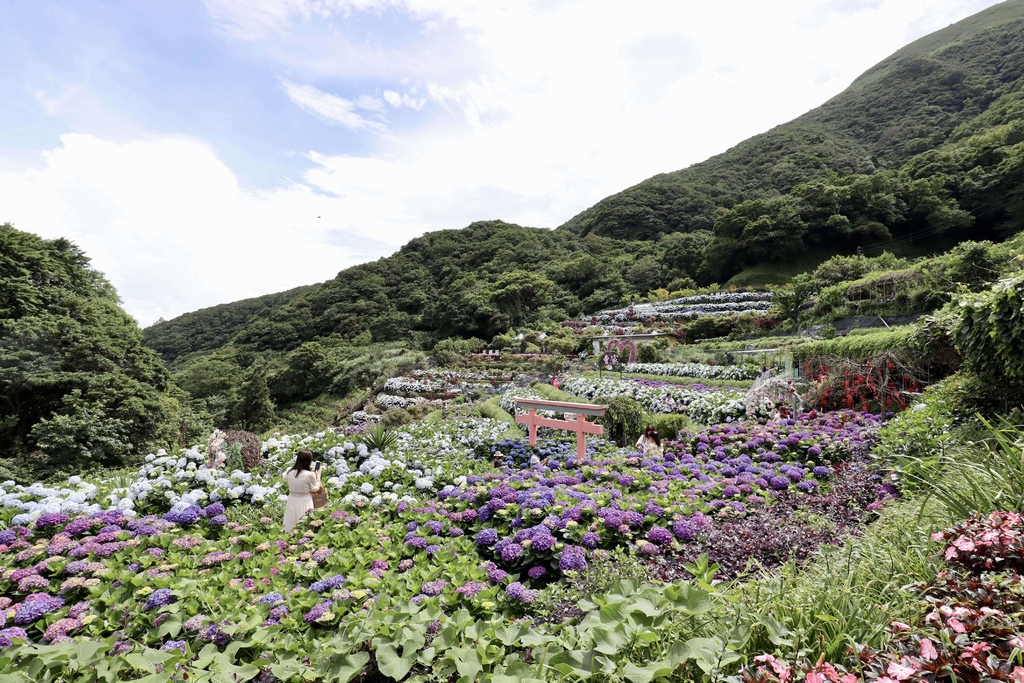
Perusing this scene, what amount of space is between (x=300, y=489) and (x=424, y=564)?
1.91 metres

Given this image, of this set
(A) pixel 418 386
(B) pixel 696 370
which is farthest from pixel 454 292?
(B) pixel 696 370

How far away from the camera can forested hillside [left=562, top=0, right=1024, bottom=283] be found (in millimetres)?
42125

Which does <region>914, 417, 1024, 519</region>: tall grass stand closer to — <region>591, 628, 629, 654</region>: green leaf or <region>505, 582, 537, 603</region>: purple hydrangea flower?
<region>591, 628, 629, 654</region>: green leaf

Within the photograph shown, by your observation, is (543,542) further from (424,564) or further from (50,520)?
(50,520)

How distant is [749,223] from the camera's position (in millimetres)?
44594

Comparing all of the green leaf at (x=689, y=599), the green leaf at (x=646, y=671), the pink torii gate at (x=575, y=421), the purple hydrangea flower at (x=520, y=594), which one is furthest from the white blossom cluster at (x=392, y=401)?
the green leaf at (x=646, y=671)

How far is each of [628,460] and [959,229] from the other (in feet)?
177

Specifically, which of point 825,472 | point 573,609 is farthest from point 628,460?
point 573,609

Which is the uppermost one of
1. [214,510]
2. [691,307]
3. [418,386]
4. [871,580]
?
[214,510]

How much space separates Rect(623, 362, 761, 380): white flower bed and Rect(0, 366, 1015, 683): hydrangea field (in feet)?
30.9

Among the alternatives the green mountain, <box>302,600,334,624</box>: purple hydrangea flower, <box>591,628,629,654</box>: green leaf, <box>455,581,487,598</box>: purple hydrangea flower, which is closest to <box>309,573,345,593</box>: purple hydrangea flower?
<box>302,600,334,624</box>: purple hydrangea flower

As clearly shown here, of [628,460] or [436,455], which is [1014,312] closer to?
[628,460]

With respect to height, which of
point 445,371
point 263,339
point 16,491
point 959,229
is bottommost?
point 959,229

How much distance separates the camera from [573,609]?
2277mm
